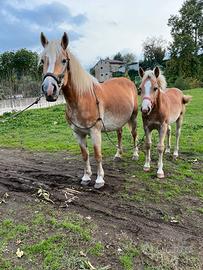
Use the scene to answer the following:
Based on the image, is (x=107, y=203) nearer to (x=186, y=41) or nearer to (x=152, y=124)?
(x=152, y=124)

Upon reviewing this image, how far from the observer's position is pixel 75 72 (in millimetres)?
4336

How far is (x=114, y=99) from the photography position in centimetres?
539

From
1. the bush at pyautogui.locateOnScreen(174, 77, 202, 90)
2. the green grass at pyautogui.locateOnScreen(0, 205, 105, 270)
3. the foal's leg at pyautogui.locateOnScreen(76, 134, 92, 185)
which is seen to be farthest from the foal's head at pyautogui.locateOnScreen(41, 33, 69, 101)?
the bush at pyautogui.locateOnScreen(174, 77, 202, 90)

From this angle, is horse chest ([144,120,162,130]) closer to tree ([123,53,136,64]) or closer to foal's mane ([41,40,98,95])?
foal's mane ([41,40,98,95])

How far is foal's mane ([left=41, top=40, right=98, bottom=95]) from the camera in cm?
394

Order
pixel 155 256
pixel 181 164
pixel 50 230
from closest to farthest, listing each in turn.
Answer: pixel 155 256 → pixel 50 230 → pixel 181 164

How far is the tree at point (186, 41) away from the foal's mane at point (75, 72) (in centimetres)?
3748

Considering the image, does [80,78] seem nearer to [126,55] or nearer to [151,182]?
[151,182]

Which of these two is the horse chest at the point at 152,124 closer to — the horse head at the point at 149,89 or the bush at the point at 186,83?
the horse head at the point at 149,89

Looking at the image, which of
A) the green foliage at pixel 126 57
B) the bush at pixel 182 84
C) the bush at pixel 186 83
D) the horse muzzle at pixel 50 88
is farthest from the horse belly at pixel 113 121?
the green foliage at pixel 126 57

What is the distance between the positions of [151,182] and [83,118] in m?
1.66

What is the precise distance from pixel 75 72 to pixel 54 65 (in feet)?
1.60

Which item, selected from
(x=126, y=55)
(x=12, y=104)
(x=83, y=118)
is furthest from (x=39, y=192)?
(x=126, y=55)

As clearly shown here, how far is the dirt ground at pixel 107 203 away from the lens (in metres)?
3.55
